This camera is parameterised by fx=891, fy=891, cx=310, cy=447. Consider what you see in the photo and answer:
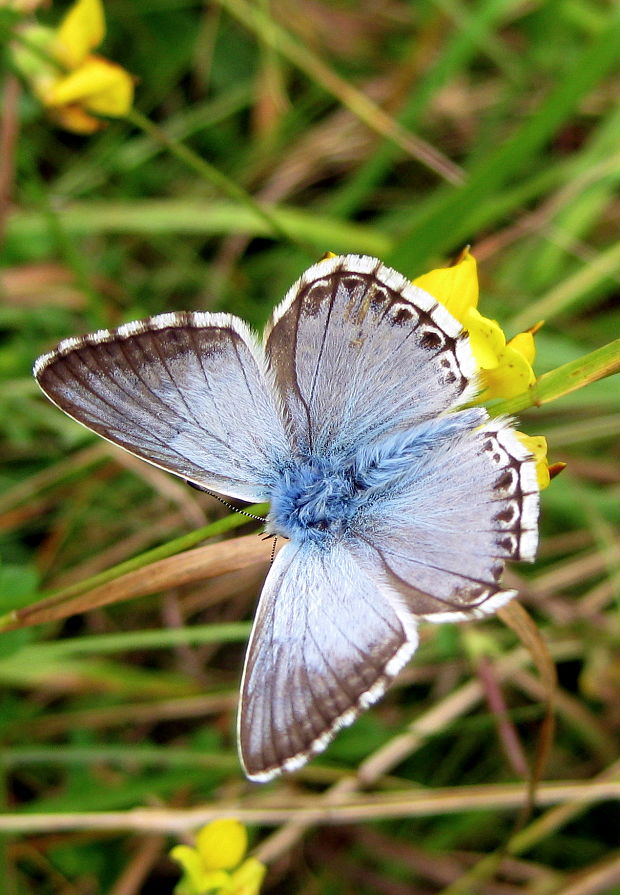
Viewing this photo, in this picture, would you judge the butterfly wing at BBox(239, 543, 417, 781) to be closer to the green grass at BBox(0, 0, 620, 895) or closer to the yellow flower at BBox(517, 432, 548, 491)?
the green grass at BBox(0, 0, 620, 895)

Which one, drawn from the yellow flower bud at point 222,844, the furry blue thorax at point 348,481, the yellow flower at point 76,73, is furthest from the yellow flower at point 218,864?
the yellow flower at point 76,73

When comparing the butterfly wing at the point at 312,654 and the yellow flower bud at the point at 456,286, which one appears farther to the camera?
the yellow flower bud at the point at 456,286

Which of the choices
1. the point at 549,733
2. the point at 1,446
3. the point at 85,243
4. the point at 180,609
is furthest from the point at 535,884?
the point at 85,243

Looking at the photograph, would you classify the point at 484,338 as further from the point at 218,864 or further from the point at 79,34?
the point at 79,34

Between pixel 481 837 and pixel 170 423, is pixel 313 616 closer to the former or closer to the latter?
pixel 170 423

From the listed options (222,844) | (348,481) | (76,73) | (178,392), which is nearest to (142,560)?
(178,392)

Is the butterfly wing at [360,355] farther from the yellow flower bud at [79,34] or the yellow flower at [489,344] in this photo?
the yellow flower bud at [79,34]
